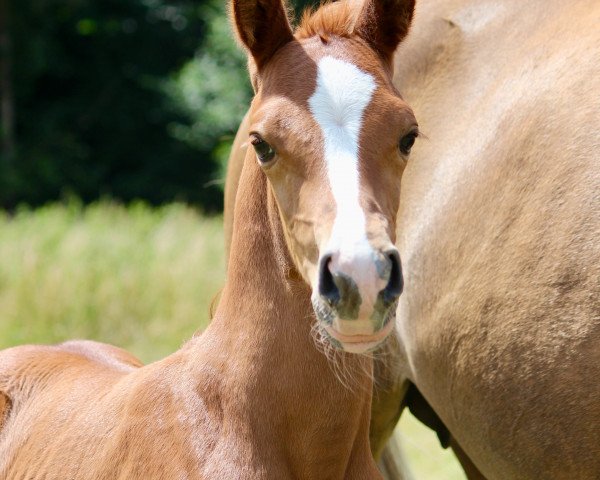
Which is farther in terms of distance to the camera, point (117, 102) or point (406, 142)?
point (117, 102)

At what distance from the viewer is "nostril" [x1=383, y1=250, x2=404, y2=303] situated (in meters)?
2.24

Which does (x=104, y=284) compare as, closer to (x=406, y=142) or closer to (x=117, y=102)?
(x=406, y=142)

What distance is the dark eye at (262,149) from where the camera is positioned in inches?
101

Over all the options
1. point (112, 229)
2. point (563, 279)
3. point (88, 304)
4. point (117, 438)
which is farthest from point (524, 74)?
point (112, 229)

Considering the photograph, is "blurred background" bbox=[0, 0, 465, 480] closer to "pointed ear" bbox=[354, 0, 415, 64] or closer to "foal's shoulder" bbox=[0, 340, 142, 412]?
"foal's shoulder" bbox=[0, 340, 142, 412]

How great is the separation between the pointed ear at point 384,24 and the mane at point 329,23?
0.10 ft

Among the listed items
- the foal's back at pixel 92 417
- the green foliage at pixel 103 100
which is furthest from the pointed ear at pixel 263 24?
the green foliage at pixel 103 100

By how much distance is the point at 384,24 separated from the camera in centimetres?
284

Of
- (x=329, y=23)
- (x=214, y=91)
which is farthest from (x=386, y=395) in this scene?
(x=214, y=91)

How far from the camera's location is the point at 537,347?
313 centimetres

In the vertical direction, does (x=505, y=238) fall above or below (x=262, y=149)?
below

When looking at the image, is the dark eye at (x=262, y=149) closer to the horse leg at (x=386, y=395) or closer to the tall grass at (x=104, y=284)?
the horse leg at (x=386, y=395)

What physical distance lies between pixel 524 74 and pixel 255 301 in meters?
1.39

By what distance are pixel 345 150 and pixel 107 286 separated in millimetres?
6404
